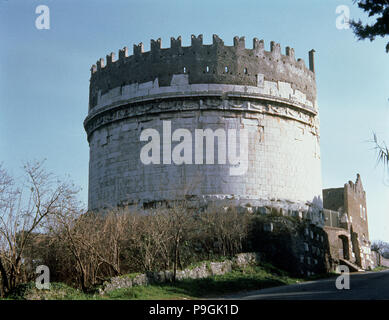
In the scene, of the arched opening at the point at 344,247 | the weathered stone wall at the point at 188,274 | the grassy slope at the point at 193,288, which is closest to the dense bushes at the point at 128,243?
the weathered stone wall at the point at 188,274

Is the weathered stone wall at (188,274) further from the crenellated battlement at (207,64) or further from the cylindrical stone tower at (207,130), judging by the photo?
the crenellated battlement at (207,64)

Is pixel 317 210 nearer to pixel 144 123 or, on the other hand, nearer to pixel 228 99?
pixel 228 99

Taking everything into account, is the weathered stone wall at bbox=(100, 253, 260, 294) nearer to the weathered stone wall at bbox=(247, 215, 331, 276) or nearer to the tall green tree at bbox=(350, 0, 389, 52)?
the weathered stone wall at bbox=(247, 215, 331, 276)

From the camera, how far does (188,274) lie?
19328 mm

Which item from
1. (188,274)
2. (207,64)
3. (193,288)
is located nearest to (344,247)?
(207,64)

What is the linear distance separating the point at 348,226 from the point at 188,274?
16834 millimetres

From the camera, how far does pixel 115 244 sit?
19.0 meters

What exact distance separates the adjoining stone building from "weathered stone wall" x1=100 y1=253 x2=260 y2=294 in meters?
8.49

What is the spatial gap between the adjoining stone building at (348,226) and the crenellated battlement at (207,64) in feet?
27.5

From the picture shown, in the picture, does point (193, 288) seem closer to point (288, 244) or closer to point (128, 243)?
point (128, 243)

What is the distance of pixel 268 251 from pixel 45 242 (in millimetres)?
10110

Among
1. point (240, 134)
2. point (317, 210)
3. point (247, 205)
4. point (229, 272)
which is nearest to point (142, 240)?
point (229, 272)

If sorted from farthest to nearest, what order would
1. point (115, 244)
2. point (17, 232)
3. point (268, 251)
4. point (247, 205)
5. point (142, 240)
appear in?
point (247, 205) → point (268, 251) → point (142, 240) → point (115, 244) → point (17, 232)

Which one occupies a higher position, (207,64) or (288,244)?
(207,64)
